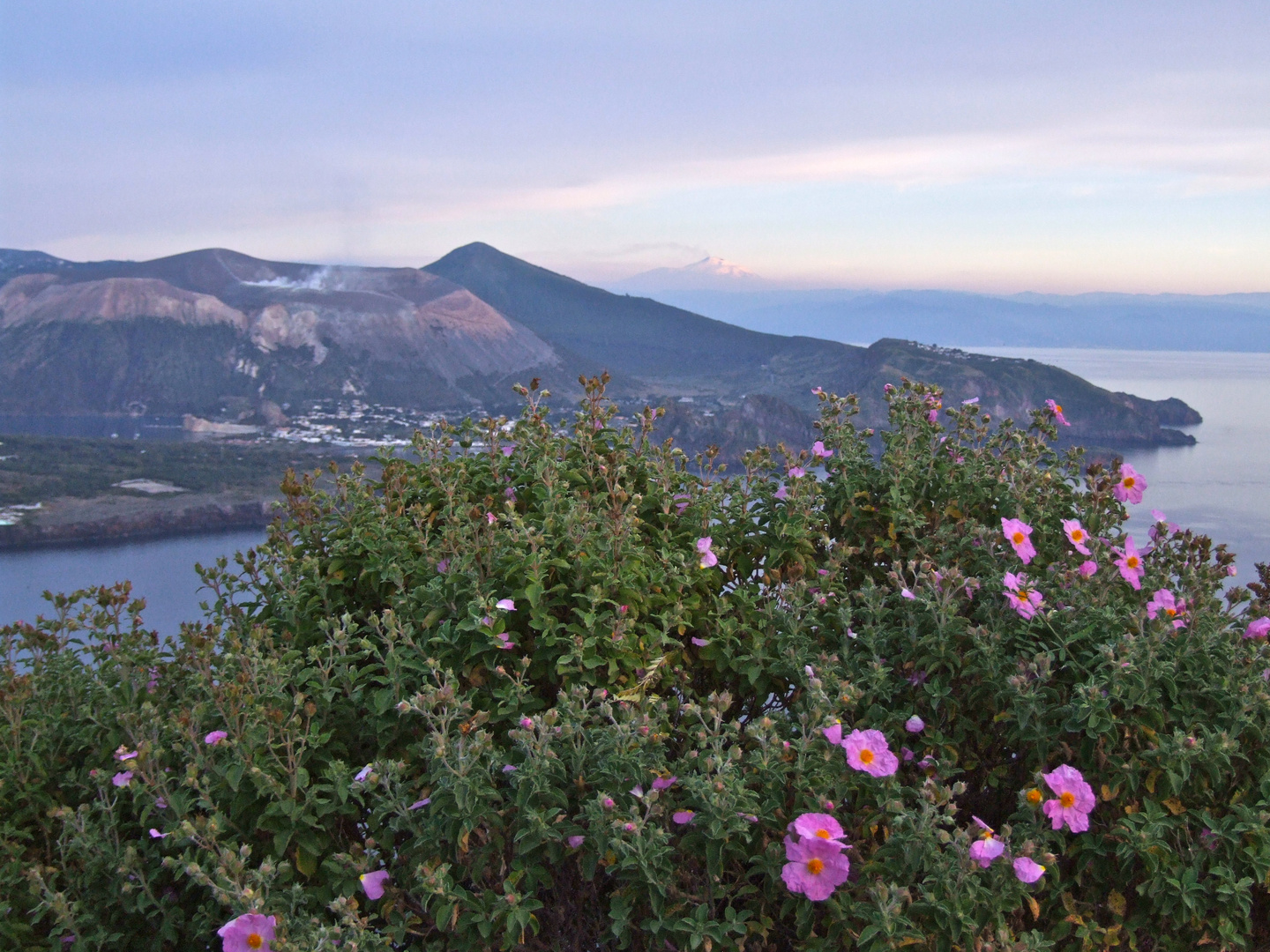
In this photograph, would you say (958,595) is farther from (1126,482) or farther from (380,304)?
(380,304)

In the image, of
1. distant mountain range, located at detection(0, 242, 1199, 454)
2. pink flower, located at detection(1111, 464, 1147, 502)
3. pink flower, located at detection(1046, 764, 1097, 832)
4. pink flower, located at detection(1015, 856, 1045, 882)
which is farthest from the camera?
distant mountain range, located at detection(0, 242, 1199, 454)

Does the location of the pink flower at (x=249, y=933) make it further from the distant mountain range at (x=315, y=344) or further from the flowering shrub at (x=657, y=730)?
the distant mountain range at (x=315, y=344)

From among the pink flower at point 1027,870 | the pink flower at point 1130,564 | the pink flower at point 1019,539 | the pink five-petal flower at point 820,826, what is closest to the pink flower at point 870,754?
the pink five-petal flower at point 820,826

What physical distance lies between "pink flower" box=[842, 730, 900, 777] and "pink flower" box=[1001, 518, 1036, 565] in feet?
2.93

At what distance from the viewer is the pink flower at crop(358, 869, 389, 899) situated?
208cm

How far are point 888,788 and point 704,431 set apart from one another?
40.6 ft

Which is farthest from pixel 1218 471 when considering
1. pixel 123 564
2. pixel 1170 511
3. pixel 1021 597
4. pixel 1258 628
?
pixel 123 564

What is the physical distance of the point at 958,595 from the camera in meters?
2.62

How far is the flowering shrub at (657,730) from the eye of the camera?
198 centimetres

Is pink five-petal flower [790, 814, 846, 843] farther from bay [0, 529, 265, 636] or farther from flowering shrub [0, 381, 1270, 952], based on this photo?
bay [0, 529, 265, 636]

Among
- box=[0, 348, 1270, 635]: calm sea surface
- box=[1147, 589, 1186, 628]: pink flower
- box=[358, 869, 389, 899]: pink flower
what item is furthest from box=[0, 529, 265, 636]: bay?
box=[1147, 589, 1186, 628]: pink flower

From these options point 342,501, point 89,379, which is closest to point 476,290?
point 89,379

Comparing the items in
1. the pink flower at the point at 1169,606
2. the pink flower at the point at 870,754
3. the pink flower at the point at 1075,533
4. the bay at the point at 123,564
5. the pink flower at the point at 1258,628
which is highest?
the pink flower at the point at 1075,533

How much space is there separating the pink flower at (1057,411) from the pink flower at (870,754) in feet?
5.61
